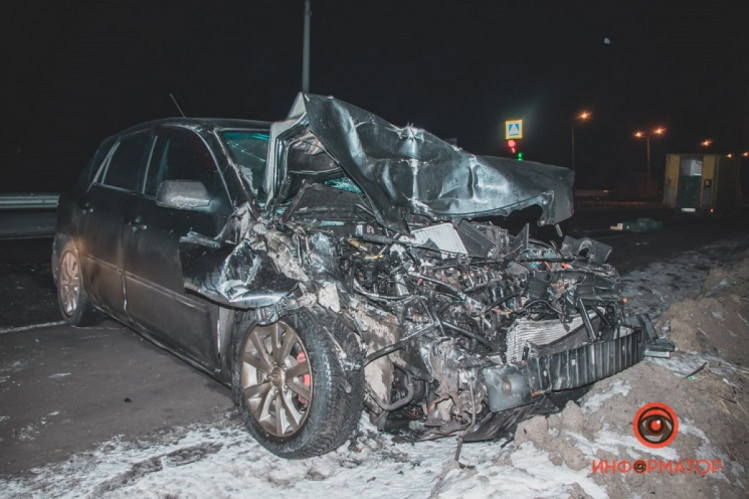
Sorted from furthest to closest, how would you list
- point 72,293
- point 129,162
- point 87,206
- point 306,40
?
point 306,40 < point 72,293 < point 87,206 < point 129,162

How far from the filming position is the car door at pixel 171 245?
3.34m

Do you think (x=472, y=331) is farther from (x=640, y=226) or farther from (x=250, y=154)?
(x=640, y=226)

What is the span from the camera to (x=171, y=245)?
3.50 meters

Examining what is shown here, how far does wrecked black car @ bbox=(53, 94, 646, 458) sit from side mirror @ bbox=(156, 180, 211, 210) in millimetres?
12

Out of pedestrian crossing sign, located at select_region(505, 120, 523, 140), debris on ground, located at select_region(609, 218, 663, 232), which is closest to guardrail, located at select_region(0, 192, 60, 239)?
pedestrian crossing sign, located at select_region(505, 120, 523, 140)

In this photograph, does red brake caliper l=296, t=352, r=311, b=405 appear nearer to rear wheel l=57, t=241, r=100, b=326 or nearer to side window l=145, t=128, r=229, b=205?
side window l=145, t=128, r=229, b=205

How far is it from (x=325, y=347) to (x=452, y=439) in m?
1.07

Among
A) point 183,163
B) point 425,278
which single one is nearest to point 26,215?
point 183,163

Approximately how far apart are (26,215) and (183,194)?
9.24 metres

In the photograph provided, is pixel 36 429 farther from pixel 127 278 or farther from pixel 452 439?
pixel 452 439

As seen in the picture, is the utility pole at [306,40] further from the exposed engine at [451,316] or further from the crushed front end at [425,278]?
the exposed engine at [451,316]

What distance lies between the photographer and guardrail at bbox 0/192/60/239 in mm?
10258

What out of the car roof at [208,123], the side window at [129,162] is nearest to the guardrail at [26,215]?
the side window at [129,162]

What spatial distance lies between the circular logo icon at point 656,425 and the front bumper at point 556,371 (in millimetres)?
277
